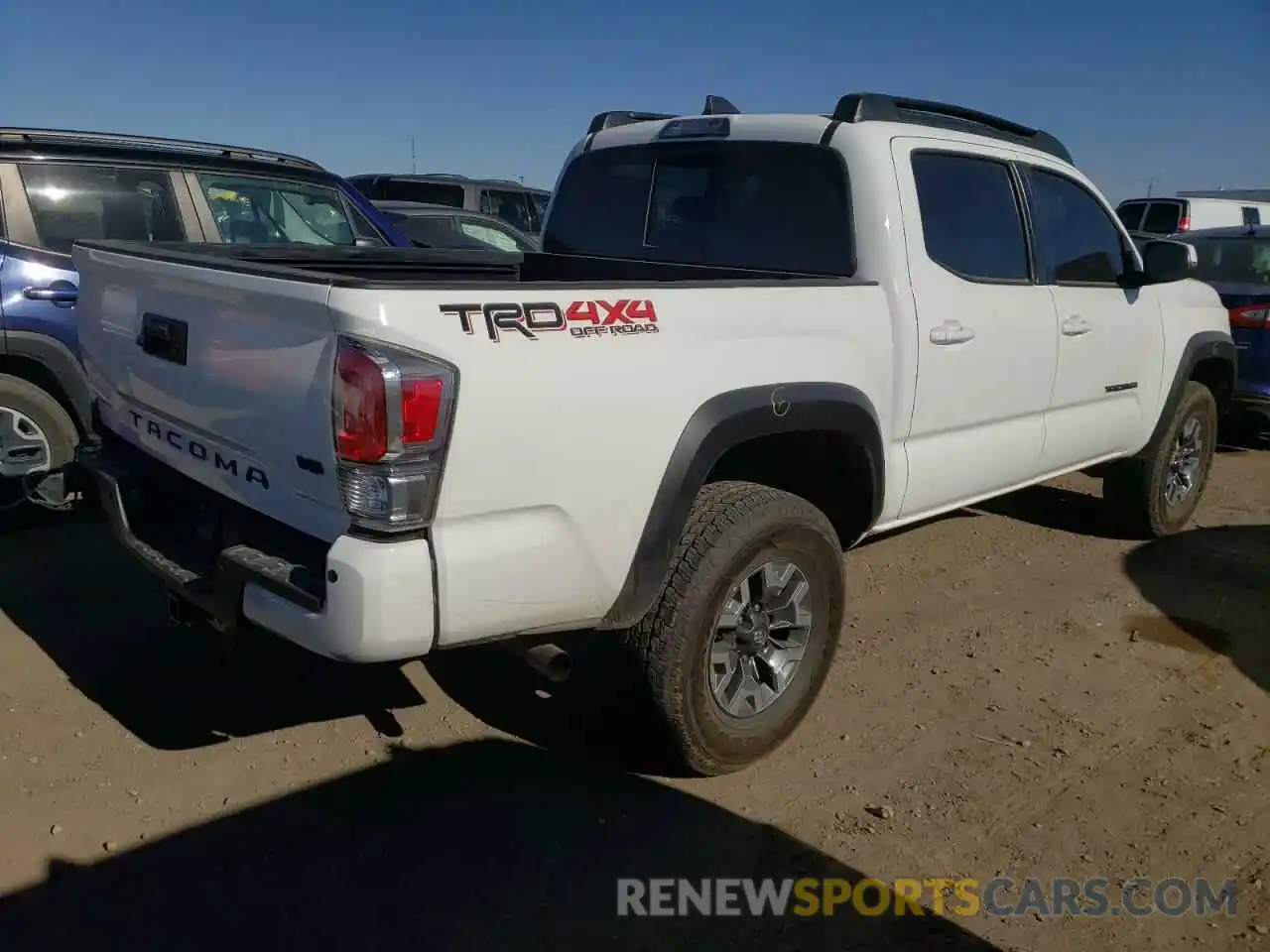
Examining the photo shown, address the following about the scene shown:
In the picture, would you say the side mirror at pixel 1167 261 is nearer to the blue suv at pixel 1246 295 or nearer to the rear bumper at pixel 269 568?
the blue suv at pixel 1246 295

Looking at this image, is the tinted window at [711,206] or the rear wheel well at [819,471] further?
the tinted window at [711,206]

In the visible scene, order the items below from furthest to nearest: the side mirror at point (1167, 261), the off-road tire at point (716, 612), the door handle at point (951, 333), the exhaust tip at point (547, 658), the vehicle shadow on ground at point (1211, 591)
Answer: the side mirror at point (1167, 261) → the vehicle shadow on ground at point (1211, 591) → the door handle at point (951, 333) → the off-road tire at point (716, 612) → the exhaust tip at point (547, 658)

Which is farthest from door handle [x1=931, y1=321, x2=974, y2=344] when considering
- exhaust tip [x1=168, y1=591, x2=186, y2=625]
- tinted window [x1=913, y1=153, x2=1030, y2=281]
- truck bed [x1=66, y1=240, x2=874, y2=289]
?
exhaust tip [x1=168, y1=591, x2=186, y2=625]

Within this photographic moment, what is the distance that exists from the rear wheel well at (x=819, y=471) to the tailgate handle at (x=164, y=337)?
1.59 m

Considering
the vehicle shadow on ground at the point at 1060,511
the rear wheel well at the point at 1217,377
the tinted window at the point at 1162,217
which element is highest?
the tinted window at the point at 1162,217

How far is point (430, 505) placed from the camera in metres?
2.32

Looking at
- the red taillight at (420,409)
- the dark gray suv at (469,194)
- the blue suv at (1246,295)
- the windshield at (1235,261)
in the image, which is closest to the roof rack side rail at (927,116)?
the red taillight at (420,409)

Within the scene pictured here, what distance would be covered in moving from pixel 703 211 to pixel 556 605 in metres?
2.05

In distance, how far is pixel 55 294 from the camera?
4.95 m

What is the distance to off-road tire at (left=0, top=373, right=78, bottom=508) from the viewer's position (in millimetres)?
4891

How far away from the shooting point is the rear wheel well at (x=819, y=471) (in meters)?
3.38

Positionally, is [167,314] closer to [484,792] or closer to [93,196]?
[484,792]

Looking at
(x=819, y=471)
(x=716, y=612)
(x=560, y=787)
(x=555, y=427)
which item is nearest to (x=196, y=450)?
(x=555, y=427)

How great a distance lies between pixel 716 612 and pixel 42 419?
3.73 metres
